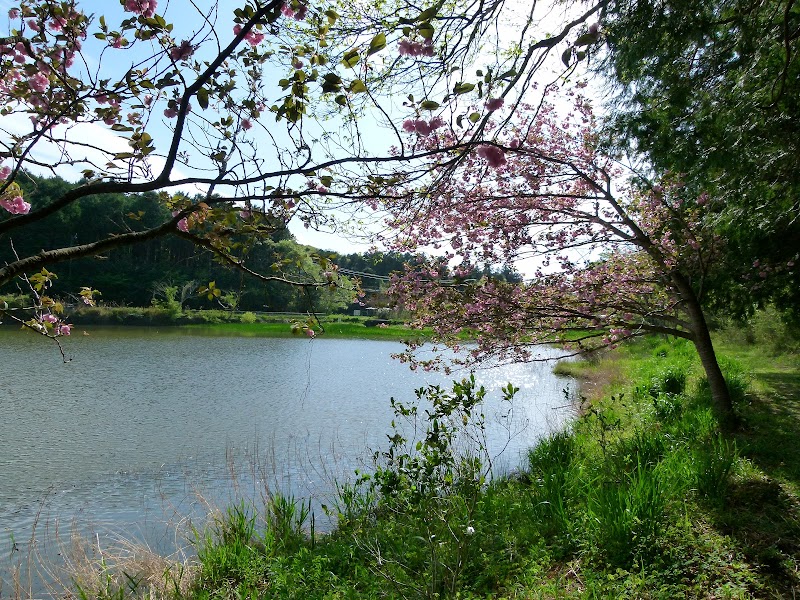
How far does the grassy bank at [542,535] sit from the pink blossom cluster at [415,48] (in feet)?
6.82

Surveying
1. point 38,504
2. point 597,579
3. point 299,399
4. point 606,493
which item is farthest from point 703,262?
point 299,399

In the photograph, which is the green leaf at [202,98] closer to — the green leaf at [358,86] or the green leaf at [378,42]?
the green leaf at [358,86]

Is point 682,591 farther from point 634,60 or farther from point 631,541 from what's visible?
point 634,60

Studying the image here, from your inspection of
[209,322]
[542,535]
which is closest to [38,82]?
[542,535]

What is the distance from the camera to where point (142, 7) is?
2.47 m

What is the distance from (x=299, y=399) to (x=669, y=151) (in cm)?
990

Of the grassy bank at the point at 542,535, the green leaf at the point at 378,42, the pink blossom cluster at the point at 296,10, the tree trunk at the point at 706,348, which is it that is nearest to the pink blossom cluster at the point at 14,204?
the pink blossom cluster at the point at 296,10

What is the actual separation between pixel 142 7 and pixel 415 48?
52.5 inches

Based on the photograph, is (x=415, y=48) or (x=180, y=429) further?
(x=180, y=429)

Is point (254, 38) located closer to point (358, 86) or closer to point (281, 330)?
point (358, 86)

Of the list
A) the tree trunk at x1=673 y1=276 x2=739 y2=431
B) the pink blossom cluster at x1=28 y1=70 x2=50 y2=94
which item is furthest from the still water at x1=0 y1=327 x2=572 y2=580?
the pink blossom cluster at x1=28 y1=70 x2=50 y2=94

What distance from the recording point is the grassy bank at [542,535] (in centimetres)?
308

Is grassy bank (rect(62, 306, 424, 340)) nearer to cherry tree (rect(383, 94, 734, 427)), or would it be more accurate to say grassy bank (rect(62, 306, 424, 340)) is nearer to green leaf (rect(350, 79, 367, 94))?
cherry tree (rect(383, 94, 734, 427))

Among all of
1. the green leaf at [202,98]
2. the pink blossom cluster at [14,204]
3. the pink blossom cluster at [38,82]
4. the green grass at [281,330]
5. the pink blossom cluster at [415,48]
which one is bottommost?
the green grass at [281,330]
